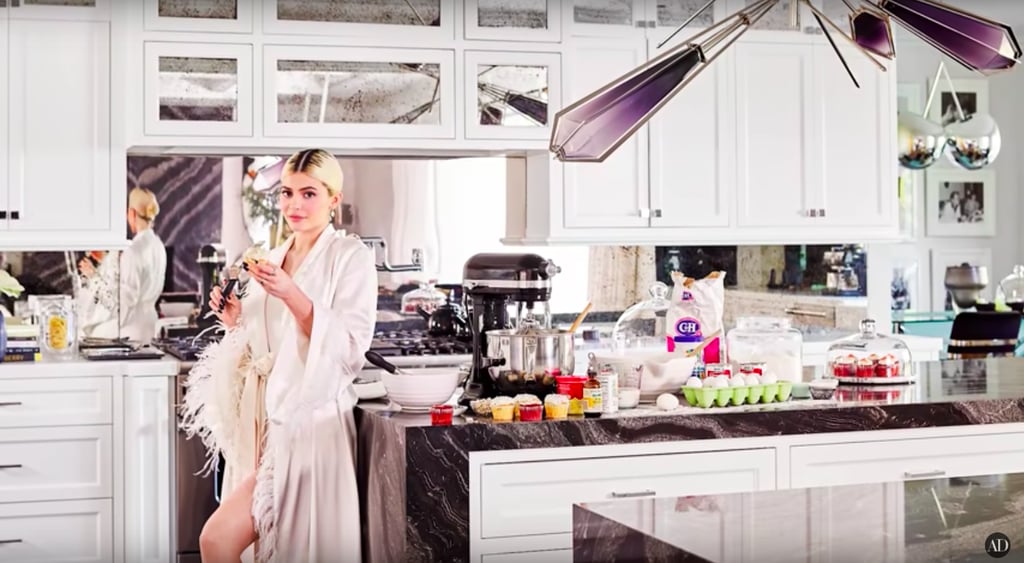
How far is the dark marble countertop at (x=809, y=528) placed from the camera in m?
1.78

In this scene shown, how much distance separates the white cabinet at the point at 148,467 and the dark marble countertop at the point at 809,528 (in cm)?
293

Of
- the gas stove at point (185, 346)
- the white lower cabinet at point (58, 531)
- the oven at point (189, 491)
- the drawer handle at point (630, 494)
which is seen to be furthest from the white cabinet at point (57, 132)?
the drawer handle at point (630, 494)

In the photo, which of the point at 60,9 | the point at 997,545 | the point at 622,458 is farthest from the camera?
the point at 60,9

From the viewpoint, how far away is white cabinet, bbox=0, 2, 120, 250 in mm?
4844

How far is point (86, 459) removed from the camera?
4.66 meters

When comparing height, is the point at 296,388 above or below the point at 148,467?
above

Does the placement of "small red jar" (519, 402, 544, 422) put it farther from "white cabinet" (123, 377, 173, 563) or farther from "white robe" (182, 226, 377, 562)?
"white cabinet" (123, 377, 173, 563)

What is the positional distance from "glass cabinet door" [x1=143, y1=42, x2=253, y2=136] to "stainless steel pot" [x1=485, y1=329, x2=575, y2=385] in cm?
205

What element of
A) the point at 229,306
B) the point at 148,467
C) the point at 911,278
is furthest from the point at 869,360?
the point at 911,278

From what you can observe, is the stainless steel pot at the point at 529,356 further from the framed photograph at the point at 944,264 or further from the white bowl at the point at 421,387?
the framed photograph at the point at 944,264

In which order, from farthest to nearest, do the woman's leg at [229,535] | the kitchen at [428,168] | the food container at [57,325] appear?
the food container at [57,325], the kitchen at [428,168], the woman's leg at [229,535]

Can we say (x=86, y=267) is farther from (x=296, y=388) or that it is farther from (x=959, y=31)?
(x=959, y=31)

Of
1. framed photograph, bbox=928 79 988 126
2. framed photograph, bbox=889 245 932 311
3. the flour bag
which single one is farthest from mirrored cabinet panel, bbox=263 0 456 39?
framed photograph, bbox=928 79 988 126

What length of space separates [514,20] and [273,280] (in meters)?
2.35
